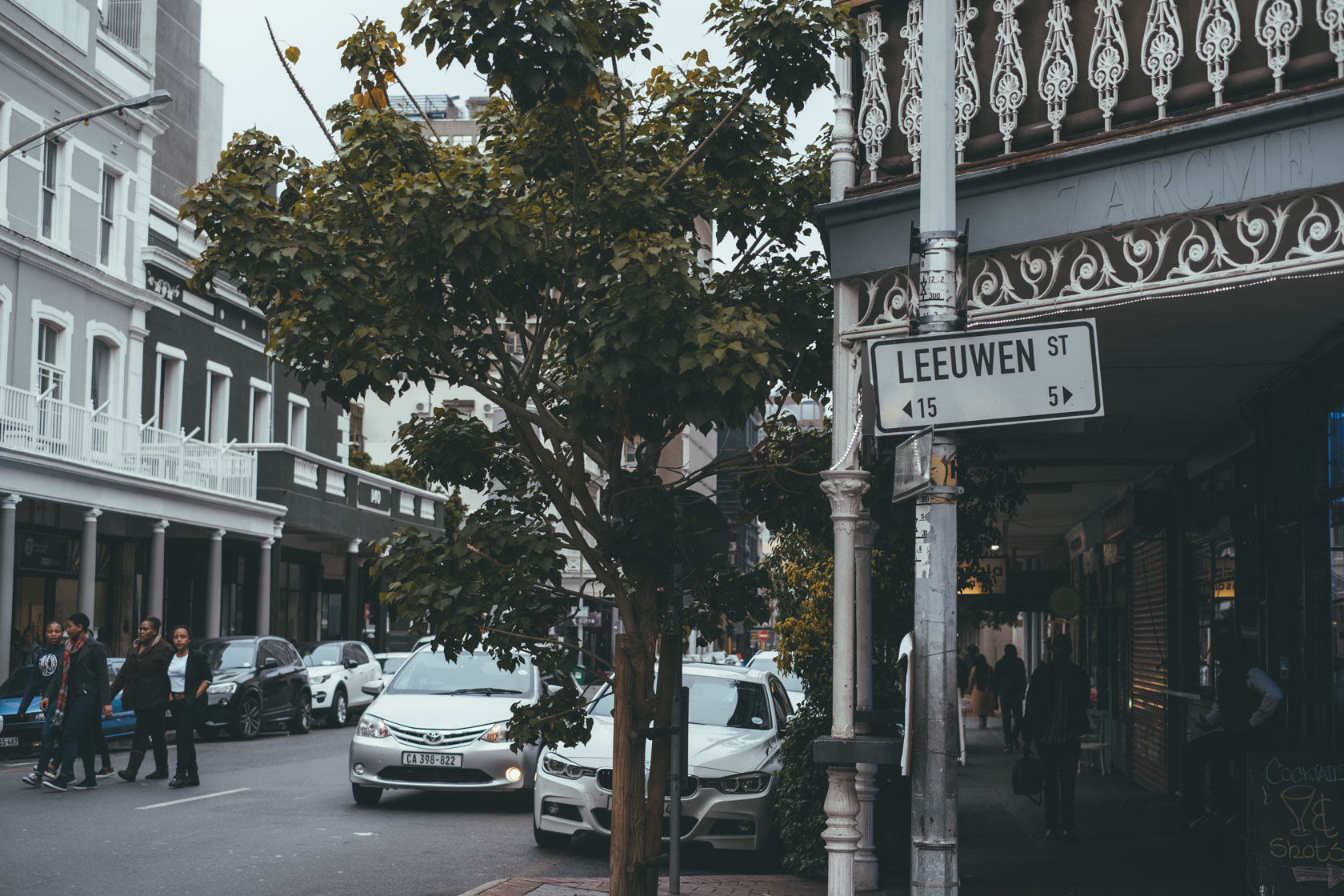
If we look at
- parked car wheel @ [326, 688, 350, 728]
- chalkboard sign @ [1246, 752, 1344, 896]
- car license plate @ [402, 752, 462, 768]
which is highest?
chalkboard sign @ [1246, 752, 1344, 896]

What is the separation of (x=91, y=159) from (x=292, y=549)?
13774 mm

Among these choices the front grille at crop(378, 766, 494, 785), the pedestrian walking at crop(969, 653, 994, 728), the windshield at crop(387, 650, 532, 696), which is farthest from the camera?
the pedestrian walking at crop(969, 653, 994, 728)

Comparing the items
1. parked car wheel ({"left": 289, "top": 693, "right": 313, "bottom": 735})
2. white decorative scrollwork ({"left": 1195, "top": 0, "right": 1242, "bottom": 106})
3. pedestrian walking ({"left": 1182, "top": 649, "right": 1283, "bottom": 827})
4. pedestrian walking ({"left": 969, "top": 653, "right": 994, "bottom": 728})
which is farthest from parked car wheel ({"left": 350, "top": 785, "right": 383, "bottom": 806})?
pedestrian walking ({"left": 969, "top": 653, "right": 994, "bottom": 728})

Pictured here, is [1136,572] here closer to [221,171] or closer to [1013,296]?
[1013,296]

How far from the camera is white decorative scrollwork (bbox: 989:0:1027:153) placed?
6.98 meters

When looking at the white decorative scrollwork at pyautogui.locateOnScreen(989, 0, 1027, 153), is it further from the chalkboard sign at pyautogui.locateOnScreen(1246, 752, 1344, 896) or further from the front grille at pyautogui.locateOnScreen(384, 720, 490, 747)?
the front grille at pyautogui.locateOnScreen(384, 720, 490, 747)

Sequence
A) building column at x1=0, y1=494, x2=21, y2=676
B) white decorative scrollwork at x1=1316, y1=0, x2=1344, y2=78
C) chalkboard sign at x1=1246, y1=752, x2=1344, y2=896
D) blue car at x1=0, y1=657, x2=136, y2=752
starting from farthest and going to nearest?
building column at x1=0, y1=494, x2=21, y2=676 → blue car at x1=0, y1=657, x2=136, y2=752 → chalkboard sign at x1=1246, y1=752, x2=1344, y2=896 → white decorative scrollwork at x1=1316, y1=0, x2=1344, y2=78

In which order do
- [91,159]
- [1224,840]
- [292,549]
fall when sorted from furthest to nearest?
[292,549]
[91,159]
[1224,840]

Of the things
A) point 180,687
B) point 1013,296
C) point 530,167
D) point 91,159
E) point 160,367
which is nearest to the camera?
point 1013,296

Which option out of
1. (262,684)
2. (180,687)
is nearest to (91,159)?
(262,684)

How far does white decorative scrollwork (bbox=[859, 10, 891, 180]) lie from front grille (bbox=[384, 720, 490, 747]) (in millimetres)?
7873

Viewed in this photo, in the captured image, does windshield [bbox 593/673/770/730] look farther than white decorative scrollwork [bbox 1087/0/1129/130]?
Yes

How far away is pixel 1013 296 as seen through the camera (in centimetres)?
673

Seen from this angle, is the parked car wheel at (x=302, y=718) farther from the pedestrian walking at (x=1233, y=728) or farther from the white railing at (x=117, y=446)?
the pedestrian walking at (x=1233, y=728)
